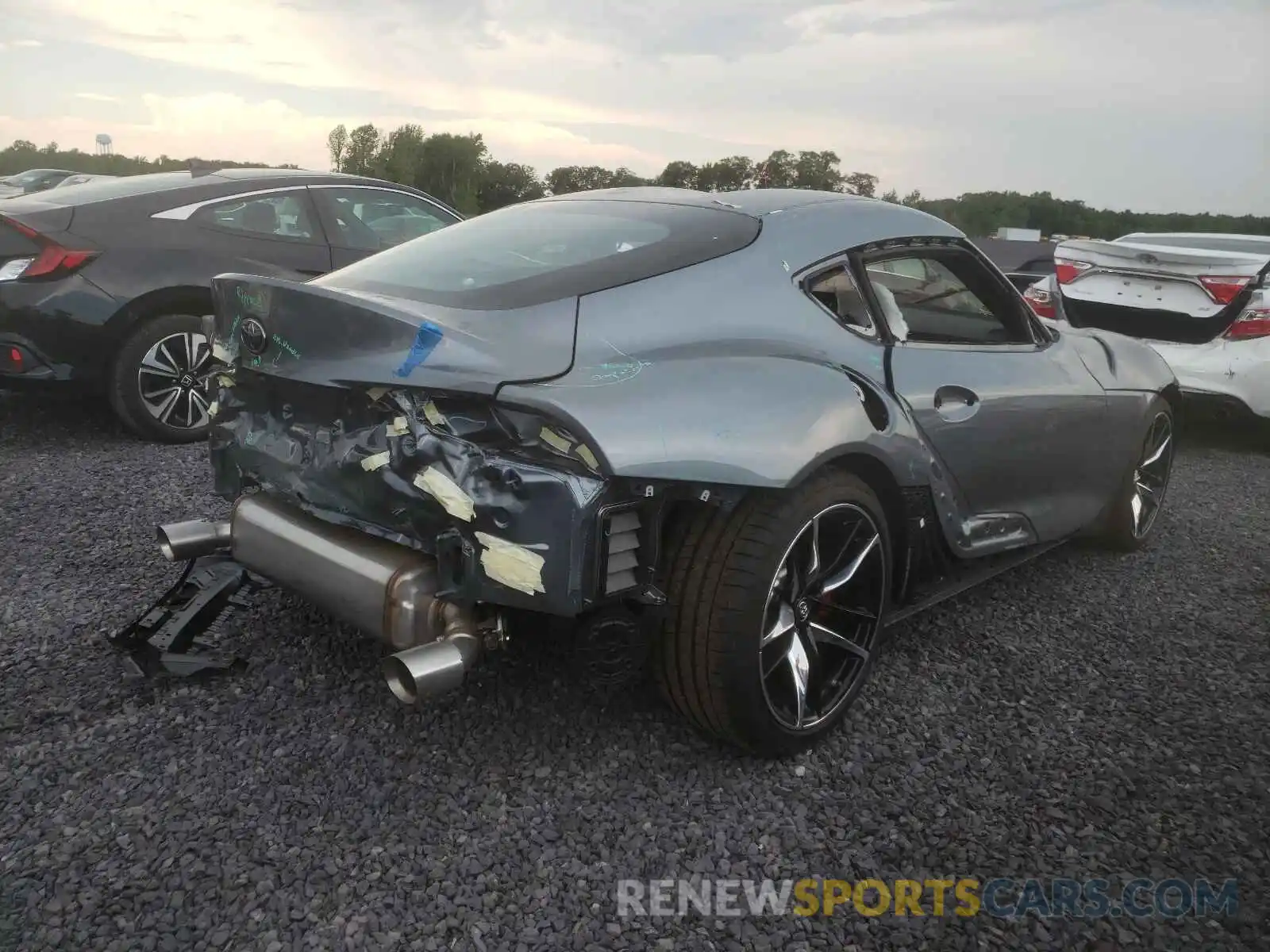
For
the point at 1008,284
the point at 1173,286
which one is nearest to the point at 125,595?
the point at 1008,284

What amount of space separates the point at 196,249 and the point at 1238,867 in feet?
17.8

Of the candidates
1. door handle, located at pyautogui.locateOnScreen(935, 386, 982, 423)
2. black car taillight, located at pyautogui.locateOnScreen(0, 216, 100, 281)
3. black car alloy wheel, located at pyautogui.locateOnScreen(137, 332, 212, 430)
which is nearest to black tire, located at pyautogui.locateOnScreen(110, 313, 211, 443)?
black car alloy wheel, located at pyautogui.locateOnScreen(137, 332, 212, 430)

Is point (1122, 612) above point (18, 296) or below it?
below

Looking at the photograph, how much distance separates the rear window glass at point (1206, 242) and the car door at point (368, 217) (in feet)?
16.3

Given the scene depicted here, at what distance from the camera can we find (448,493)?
2152 millimetres

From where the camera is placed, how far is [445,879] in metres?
2.06

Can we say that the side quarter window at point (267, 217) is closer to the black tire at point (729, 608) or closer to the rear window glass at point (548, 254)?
the rear window glass at point (548, 254)

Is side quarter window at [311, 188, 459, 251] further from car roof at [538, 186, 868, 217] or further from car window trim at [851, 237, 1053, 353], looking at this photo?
car window trim at [851, 237, 1053, 353]

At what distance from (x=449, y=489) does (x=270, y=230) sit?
428cm

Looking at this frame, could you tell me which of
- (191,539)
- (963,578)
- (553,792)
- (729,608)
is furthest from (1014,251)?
(553,792)

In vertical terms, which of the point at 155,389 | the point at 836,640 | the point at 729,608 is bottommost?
the point at 155,389

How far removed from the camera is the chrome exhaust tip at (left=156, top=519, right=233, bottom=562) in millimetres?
2924

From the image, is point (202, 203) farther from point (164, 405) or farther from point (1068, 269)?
point (1068, 269)

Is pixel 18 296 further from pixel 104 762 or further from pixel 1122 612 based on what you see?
pixel 1122 612
